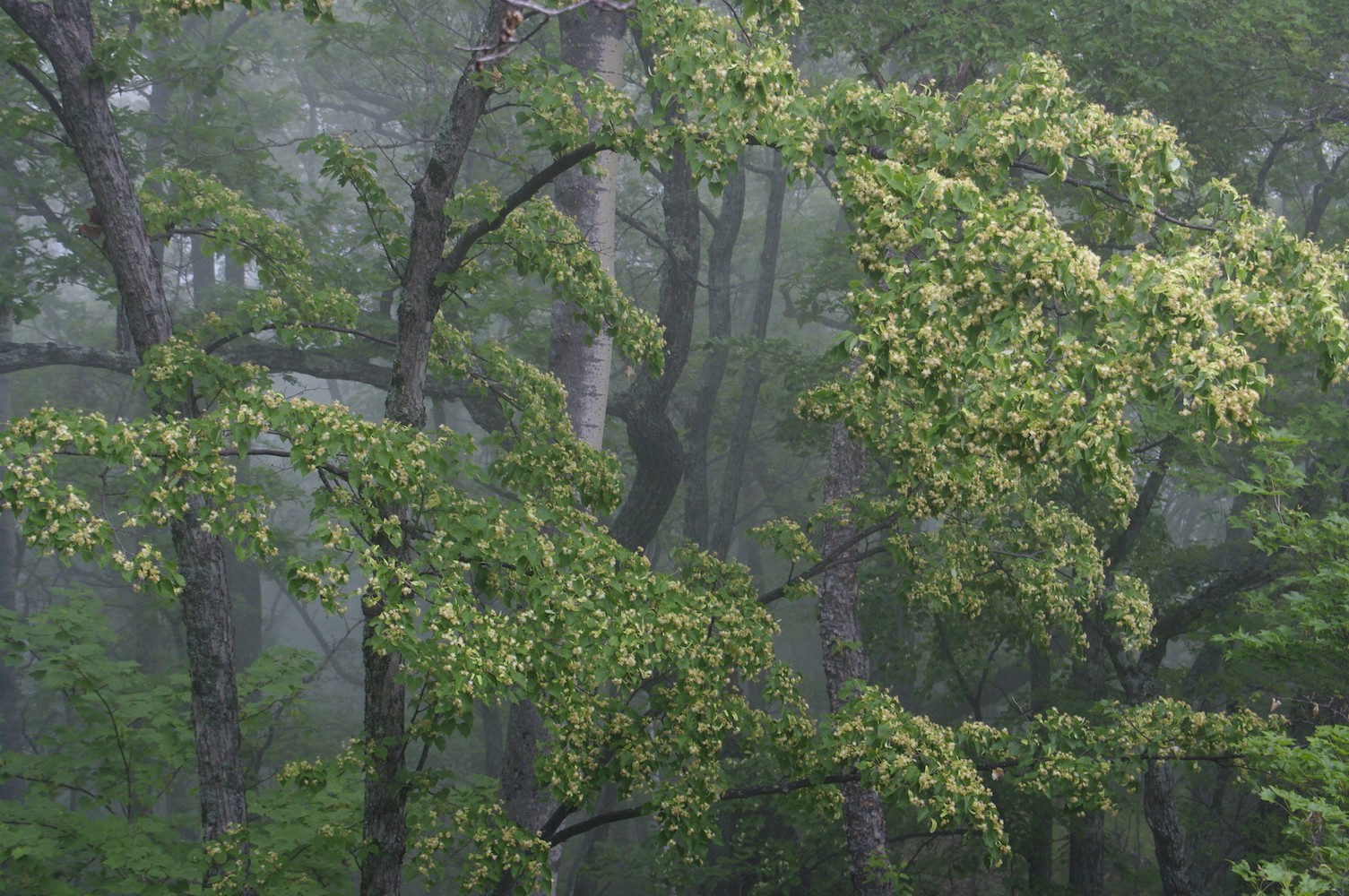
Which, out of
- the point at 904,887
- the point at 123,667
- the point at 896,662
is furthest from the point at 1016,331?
the point at 896,662

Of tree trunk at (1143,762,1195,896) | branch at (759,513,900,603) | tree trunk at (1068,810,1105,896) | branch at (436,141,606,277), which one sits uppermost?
branch at (436,141,606,277)

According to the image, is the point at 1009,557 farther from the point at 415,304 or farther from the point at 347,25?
the point at 347,25

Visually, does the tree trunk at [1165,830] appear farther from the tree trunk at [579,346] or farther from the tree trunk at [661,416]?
the tree trunk at [661,416]

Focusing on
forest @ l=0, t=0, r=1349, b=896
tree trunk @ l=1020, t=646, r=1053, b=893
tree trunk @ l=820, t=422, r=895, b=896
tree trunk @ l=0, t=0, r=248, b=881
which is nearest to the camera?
forest @ l=0, t=0, r=1349, b=896

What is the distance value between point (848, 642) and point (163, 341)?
5.47 metres

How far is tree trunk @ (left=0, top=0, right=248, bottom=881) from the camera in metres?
6.65

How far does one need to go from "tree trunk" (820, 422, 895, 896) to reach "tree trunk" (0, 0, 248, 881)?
4.47 meters

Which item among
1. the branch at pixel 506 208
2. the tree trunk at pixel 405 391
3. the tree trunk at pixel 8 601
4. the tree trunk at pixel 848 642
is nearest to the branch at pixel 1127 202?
the branch at pixel 506 208

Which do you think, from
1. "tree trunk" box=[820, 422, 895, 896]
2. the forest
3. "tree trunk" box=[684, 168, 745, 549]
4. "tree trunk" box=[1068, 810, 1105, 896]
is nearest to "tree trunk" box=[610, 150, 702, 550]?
the forest

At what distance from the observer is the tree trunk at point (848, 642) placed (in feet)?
27.1

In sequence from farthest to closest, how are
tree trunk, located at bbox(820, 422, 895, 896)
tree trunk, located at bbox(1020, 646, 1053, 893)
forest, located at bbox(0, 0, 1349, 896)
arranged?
tree trunk, located at bbox(1020, 646, 1053, 893) < tree trunk, located at bbox(820, 422, 895, 896) < forest, located at bbox(0, 0, 1349, 896)

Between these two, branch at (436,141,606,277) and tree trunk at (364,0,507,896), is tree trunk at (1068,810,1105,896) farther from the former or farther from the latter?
branch at (436,141,606,277)

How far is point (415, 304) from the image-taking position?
20.3ft

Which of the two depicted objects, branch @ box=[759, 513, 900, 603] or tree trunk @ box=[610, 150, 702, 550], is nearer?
branch @ box=[759, 513, 900, 603]
